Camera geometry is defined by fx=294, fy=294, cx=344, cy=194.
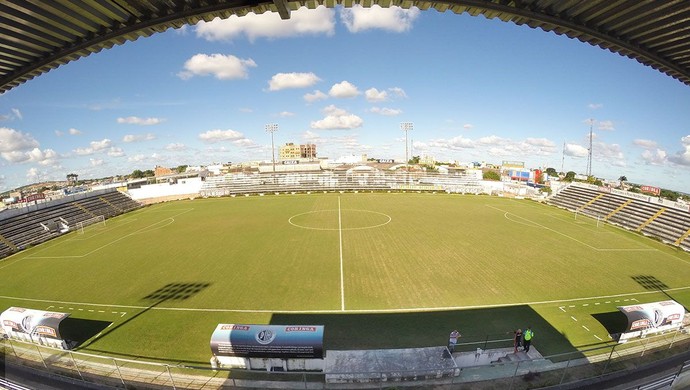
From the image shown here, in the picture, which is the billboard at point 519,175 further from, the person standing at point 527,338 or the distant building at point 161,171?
the distant building at point 161,171

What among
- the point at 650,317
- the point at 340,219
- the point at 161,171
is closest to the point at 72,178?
the point at 161,171

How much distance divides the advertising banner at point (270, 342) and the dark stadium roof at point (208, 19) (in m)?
10.7

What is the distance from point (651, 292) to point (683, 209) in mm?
28015

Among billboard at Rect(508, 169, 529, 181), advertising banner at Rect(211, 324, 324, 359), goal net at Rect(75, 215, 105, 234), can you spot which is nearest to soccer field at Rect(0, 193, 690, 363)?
advertising banner at Rect(211, 324, 324, 359)

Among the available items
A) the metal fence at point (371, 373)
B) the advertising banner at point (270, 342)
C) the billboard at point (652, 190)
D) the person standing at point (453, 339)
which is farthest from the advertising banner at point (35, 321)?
the billboard at point (652, 190)

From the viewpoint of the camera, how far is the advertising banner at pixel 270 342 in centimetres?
1201

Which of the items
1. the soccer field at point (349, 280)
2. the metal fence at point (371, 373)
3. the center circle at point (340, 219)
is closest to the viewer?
the metal fence at point (371, 373)

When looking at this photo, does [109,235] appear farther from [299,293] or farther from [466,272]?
[466,272]

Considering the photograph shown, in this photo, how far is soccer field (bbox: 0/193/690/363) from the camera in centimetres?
1598

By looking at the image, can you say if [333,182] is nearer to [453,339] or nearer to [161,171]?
[453,339]

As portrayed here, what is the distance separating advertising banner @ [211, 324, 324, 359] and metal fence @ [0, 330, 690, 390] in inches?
32.2

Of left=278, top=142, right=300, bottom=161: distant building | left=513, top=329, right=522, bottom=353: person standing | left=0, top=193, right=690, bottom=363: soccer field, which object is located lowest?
left=0, top=193, right=690, bottom=363: soccer field

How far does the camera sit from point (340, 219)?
1682 inches

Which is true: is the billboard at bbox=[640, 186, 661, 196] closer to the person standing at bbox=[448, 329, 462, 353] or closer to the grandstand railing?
the grandstand railing
